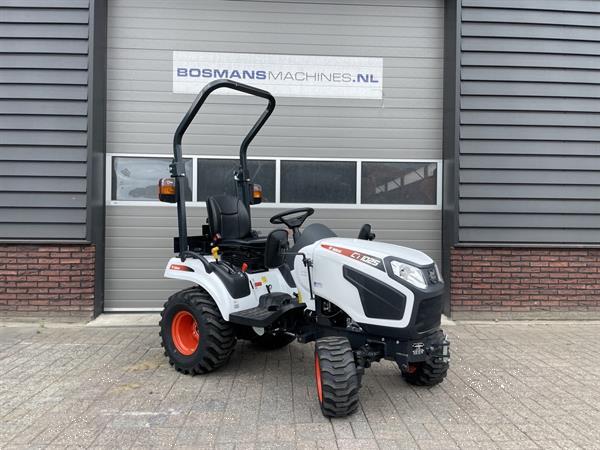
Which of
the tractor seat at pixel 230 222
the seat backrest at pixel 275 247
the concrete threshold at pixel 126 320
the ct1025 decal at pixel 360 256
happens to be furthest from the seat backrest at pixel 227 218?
the concrete threshold at pixel 126 320

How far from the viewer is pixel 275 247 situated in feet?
12.1

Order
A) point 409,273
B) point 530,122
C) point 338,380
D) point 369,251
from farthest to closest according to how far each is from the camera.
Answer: point 530,122 → point 369,251 → point 409,273 → point 338,380

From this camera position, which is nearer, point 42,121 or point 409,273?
point 409,273

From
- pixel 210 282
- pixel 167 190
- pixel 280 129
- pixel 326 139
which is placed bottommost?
pixel 210 282

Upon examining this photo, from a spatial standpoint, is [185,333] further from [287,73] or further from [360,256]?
[287,73]

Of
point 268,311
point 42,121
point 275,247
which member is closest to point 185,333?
point 268,311

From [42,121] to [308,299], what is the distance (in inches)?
175

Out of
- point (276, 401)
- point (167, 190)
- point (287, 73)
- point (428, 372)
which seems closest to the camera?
point (276, 401)

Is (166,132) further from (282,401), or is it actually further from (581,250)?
(581,250)

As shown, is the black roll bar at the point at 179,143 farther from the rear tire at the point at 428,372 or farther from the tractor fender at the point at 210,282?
the rear tire at the point at 428,372

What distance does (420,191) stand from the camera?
6.38 m

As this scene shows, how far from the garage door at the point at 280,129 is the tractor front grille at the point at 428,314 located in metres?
3.02

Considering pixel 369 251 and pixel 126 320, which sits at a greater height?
pixel 369 251

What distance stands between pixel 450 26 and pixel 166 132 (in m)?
4.18
